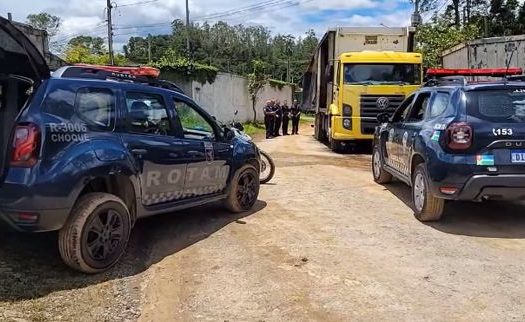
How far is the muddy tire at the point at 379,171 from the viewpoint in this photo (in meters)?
9.79

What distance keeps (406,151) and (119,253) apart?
165 inches

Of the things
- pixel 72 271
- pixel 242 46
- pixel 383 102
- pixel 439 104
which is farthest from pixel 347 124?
pixel 242 46

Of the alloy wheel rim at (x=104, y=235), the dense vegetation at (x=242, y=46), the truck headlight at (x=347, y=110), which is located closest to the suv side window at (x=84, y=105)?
the alloy wheel rim at (x=104, y=235)

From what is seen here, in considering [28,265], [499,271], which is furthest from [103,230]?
[499,271]

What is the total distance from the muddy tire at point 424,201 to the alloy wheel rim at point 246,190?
6.79 feet

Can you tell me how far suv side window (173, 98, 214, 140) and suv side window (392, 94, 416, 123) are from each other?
3116 millimetres

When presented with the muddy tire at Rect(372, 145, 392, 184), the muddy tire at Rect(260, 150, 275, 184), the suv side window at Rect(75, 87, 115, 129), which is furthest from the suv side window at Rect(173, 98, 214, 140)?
the muddy tire at Rect(372, 145, 392, 184)

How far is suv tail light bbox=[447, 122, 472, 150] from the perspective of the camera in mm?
6312

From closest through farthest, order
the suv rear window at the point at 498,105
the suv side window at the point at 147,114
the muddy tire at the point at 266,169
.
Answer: the suv side window at the point at 147,114, the suv rear window at the point at 498,105, the muddy tire at the point at 266,169

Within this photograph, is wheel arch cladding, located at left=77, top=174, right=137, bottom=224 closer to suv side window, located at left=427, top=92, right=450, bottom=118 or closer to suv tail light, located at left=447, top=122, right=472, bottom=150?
suv tail light, located at left=447, top=122, right=472, bottom=150

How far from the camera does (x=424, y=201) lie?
689 centimetres

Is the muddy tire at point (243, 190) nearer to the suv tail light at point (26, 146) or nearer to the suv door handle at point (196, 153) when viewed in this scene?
the suv door handle at point (196, 153)

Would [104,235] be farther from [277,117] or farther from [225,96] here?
[225,96]

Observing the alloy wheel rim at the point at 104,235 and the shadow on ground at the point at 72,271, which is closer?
the shadow on ground at the point at 72,271
